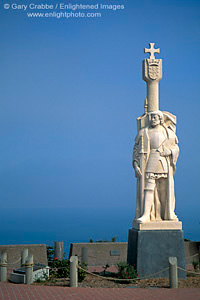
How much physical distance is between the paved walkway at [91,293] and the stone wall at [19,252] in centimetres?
385

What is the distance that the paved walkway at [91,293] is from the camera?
9842mm

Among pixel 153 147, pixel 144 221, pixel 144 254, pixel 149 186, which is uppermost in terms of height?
pixel 153 147

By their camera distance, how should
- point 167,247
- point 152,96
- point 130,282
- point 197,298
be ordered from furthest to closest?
point 152,96
point 167,247
point 130,282
point 197,298

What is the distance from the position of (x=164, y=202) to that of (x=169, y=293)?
10.9 feet

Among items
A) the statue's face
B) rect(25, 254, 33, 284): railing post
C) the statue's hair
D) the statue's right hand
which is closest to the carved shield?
the statue's hair

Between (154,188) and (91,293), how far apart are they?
4031mm

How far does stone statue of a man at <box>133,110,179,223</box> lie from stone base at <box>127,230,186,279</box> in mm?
515

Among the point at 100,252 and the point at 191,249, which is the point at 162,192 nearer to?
the point at 100,252

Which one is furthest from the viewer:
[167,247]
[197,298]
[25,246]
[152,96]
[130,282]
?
[25,246]

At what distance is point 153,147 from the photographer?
42.7 ft

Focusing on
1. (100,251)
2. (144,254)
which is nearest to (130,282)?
(144,254)

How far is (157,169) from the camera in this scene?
12812mm

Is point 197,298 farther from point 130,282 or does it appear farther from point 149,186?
point 149,186

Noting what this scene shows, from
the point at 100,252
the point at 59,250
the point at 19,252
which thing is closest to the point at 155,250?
the point at 100,252
